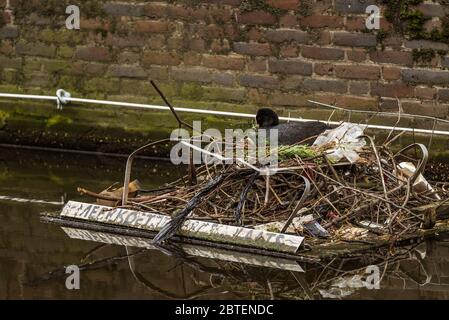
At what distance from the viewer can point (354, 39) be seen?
30.1ft

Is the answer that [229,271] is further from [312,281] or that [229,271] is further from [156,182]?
[156,182]

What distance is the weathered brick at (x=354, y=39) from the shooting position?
9.12 m

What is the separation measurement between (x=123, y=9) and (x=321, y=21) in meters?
1.64

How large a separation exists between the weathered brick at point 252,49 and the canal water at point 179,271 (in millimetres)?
2612

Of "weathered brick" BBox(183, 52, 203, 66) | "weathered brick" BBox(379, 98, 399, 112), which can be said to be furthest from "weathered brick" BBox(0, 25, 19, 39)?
"weathered brick" BBox(379, 98, 399, 112)

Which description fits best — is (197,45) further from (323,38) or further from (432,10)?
(432,10)

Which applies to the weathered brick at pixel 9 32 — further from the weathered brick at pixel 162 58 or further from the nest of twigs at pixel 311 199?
the nest of twigs at pixel 311 199

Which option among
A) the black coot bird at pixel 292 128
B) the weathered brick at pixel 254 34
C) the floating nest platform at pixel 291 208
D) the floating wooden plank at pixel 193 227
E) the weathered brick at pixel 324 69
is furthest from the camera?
the weathered brick at pixel 254 34

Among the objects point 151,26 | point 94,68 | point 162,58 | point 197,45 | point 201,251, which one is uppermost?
point 151,26

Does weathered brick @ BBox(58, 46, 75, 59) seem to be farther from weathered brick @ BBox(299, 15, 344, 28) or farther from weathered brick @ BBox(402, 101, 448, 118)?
weathered brick @ BBox(402, 101, 448, 118)

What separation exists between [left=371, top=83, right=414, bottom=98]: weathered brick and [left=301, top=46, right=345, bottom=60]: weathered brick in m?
0.34

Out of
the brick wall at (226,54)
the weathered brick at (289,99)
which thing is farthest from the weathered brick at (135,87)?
the weathered brick at (289,99)

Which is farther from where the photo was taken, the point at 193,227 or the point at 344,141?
the point at 344,141

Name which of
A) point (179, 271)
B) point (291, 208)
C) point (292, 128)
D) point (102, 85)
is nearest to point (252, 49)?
point (102, 85)
